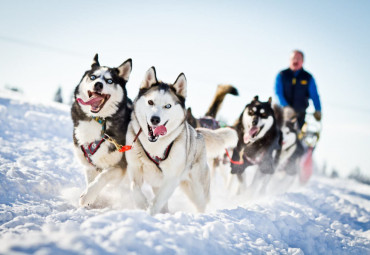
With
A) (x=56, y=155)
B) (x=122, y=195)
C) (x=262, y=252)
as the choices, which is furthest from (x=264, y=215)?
(x=56, y=155)

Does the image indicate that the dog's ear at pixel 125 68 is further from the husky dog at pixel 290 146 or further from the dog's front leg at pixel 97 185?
the husky dog at pixel 290 146

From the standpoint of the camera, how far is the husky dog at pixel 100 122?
Result: 8.46ft

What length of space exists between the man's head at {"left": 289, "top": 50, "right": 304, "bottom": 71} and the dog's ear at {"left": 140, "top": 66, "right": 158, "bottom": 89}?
12.7 feet

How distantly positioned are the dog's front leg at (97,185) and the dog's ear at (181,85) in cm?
112

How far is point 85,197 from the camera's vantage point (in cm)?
256

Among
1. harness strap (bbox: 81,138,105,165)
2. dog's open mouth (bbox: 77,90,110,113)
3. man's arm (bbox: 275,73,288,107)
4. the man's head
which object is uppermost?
the man's head

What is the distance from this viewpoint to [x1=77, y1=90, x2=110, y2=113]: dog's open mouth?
2.54 metres

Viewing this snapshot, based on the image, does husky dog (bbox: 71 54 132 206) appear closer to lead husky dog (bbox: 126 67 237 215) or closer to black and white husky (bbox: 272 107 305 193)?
lead husky dog (bbox: 126 67 237 215)

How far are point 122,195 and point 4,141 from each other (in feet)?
9.53

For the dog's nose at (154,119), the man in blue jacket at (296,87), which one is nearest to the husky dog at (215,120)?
the man in blue jacket at (296,87)

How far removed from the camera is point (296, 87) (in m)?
5.40

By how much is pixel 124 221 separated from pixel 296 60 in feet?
16.7

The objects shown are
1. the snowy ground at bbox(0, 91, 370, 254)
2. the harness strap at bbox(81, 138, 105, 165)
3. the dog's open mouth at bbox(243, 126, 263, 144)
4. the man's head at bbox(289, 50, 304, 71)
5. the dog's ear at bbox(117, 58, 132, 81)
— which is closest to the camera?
the snowy ground at bbox(0, 91, 370, 254)

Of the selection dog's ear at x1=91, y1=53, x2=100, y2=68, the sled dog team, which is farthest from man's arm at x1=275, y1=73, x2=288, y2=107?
dog's ear at x1=91, y1=53, x2=100, y2=68
